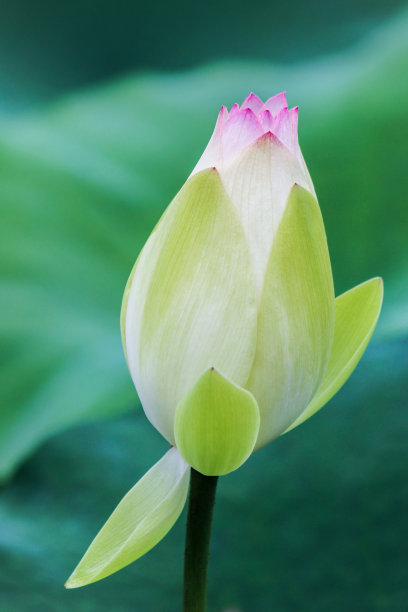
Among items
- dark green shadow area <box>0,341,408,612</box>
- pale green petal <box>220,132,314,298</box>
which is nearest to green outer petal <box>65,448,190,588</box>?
pale green petal <box>220,132,314,298</box>

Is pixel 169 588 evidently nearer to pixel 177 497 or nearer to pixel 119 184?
pixel 177 497

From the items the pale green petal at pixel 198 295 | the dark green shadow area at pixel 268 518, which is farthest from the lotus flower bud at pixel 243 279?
the dark green shadow area at pixel 268 518

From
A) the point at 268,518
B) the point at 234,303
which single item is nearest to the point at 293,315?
the point at 234,303

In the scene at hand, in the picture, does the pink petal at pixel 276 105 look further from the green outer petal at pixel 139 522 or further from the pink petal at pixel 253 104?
the green outer petal at pixel 139 522

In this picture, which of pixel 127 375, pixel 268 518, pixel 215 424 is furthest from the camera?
pixel 127 375

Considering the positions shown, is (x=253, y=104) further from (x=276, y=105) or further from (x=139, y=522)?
(x=139, y=522)

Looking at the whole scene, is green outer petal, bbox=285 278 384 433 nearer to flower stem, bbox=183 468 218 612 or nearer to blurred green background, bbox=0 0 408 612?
flower stem, bbox=183 468 218 612
